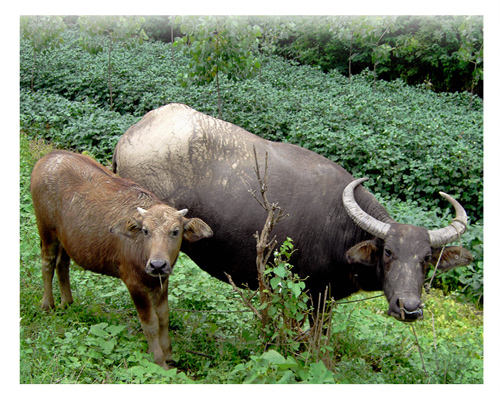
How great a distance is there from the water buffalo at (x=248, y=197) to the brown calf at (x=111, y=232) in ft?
1.24

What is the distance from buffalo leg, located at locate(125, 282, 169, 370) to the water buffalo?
70 cm

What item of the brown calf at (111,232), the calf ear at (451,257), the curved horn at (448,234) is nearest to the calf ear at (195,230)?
the brown calf at (111,232)

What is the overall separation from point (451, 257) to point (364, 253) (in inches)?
28.7

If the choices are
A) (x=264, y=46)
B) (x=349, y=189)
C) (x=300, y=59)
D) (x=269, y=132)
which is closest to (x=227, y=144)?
(x=349, y=189)

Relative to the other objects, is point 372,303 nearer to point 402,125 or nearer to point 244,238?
point 244,238

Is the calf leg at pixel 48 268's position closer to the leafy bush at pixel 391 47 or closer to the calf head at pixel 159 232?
the calf head at pixel 159 232

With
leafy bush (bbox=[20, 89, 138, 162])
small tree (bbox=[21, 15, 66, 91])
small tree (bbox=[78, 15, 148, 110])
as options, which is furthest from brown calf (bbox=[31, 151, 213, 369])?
small tree (bbox=[78, 15, 148, 110])

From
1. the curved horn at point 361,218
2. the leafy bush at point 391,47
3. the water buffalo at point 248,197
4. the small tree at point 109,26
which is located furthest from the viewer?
the leafy bush at point 391,47

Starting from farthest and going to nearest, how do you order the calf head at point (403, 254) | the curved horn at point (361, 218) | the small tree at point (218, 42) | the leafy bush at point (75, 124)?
the leafy bush at point (75, 124), the small tree at point (218, 42), the curved horn at point (361, 218), the calf head at point (403, 254)

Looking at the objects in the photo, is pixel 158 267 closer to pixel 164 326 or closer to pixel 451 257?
pixel 164 326

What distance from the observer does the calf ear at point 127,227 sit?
391cm

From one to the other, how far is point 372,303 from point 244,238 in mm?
2495

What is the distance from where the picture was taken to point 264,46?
14680 millimetres

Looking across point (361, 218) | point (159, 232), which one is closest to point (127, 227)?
point (159, 232)
